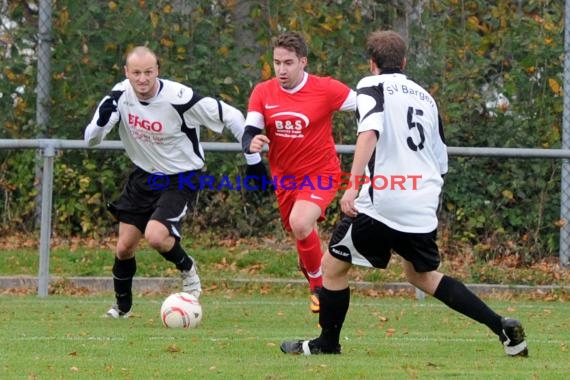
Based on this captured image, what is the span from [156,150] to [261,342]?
2100 mm

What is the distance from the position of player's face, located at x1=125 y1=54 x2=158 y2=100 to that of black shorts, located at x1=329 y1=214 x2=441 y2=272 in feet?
9.18

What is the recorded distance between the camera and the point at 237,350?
8.02m

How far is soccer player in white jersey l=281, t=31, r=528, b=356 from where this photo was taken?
734 centimetres

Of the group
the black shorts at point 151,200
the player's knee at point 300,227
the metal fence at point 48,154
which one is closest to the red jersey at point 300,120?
the player's knee at point 300,227

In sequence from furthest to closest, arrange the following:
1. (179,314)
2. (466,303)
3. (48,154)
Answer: (48,154) → (179,314) → (466,303)

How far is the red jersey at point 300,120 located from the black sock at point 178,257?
0.92 m

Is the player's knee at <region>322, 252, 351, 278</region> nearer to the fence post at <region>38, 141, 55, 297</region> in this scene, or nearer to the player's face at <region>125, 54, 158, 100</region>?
the player's face at <region>125, 54, 158, 100</region>

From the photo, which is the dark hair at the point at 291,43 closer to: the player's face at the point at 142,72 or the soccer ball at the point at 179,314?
the player's face at the point at 142,72

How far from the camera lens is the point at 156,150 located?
9969 millimetres

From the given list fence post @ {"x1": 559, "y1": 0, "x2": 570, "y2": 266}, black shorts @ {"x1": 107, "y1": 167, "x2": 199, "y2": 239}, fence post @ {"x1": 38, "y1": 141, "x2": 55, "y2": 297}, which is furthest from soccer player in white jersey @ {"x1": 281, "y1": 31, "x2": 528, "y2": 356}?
fence post @ {"x1": 559, "y1": 0, "x2": 570, "y2": 266}

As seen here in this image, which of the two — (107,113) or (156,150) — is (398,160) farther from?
(107,113)

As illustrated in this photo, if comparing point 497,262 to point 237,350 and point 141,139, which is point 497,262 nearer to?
point 141,139

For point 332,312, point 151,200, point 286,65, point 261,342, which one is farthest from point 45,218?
point 332,312

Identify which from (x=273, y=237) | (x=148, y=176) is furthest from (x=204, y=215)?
(x=148, y=176)
